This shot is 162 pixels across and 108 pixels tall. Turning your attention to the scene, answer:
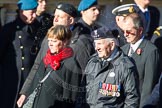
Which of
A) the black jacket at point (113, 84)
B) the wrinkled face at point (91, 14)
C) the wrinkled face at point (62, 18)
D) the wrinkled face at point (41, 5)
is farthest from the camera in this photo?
the wrinkled face at point (41, 5)

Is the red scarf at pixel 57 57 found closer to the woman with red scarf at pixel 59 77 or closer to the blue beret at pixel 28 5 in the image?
the woman with red scarf at pixel 59 77

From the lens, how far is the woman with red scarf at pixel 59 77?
5094 millimetres

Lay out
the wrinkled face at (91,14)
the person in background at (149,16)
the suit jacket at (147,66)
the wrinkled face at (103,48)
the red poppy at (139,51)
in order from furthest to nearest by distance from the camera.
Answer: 1. the person in background at (149,16)
2. the wrinkled face at (91,14)
3. the red poppy at (139,51)
4. the suit jacket at (147,66)
5. the wrinkled face at (103,48)

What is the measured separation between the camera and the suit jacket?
539 cm

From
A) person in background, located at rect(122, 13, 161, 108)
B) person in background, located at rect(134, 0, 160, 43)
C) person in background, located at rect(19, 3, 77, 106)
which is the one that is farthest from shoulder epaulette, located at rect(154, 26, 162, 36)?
person in background, located at rect(19, 3, 77, 106)

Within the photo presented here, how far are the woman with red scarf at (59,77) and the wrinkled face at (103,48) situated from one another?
0.29 m

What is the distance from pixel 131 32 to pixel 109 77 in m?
0.69

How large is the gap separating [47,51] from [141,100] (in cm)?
100

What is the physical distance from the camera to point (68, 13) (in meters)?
5.66

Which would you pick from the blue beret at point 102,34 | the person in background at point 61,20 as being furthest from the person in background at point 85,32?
the blue beret at point 102,34

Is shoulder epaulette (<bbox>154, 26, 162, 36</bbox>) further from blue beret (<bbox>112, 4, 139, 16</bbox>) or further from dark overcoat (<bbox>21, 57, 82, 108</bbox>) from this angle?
dark overcoat (<bbox>21, 57, 82, 108</bbox>)

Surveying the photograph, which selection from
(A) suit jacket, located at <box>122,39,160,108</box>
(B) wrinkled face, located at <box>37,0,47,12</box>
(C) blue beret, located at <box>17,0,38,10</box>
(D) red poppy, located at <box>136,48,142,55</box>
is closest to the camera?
(A) suit jacket, located at <box>122,39,160,108</box>

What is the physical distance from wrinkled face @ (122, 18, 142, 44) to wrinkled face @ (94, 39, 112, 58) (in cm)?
47

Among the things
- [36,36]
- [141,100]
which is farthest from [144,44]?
[36,36]
